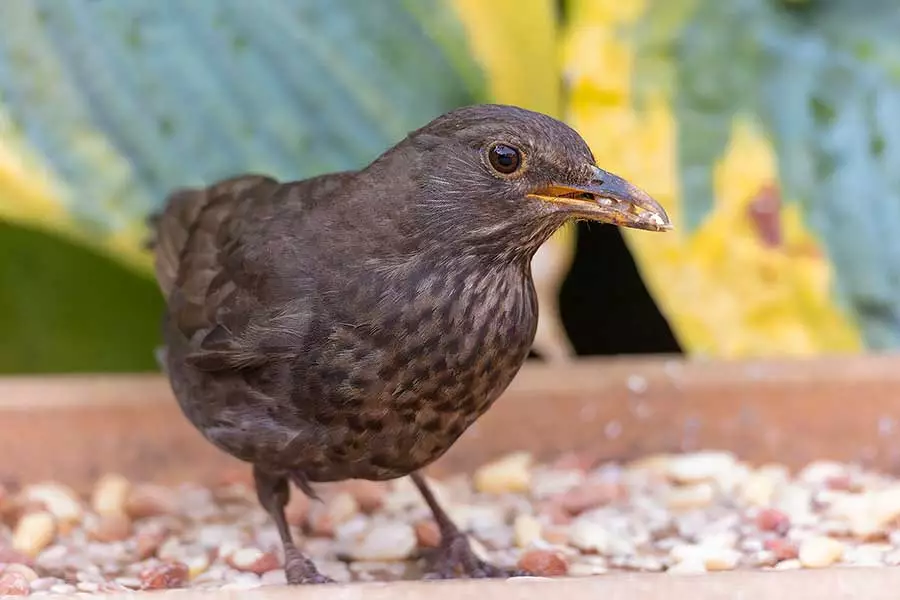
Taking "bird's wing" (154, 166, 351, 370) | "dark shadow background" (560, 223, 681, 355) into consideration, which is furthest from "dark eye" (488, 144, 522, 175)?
"dark shadow background" (560, 223, 681, 355)

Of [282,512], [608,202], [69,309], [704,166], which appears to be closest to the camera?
[608,202]

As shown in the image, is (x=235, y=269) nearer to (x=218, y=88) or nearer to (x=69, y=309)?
(x=218, y=88)

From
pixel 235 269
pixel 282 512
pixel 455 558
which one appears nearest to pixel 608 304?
pixel 455 558

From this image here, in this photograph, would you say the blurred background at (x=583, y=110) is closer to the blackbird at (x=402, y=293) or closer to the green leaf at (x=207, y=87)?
the green leaf at (x=207, y=87)

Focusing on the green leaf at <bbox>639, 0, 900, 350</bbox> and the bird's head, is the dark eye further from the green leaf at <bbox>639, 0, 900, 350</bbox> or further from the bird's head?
the green leaf at <bbox>639, 0, 900, 350</bbox>

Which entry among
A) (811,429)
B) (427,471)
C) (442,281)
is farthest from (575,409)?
(442,281)

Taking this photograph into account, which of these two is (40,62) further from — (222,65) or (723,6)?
(723,6)

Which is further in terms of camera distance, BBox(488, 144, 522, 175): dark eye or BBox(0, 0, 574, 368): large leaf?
BBox(0, 0, 574, 368): large leaf

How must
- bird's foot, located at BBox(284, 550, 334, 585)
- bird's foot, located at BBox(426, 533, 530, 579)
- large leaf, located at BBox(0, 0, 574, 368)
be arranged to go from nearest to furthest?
bird's foot, located at BBox(284, 550, 334, 585), bird's foot, located at BBox(426, 533, 530, 579), large leaf, located at BBox(0, 0, 574, 368)
